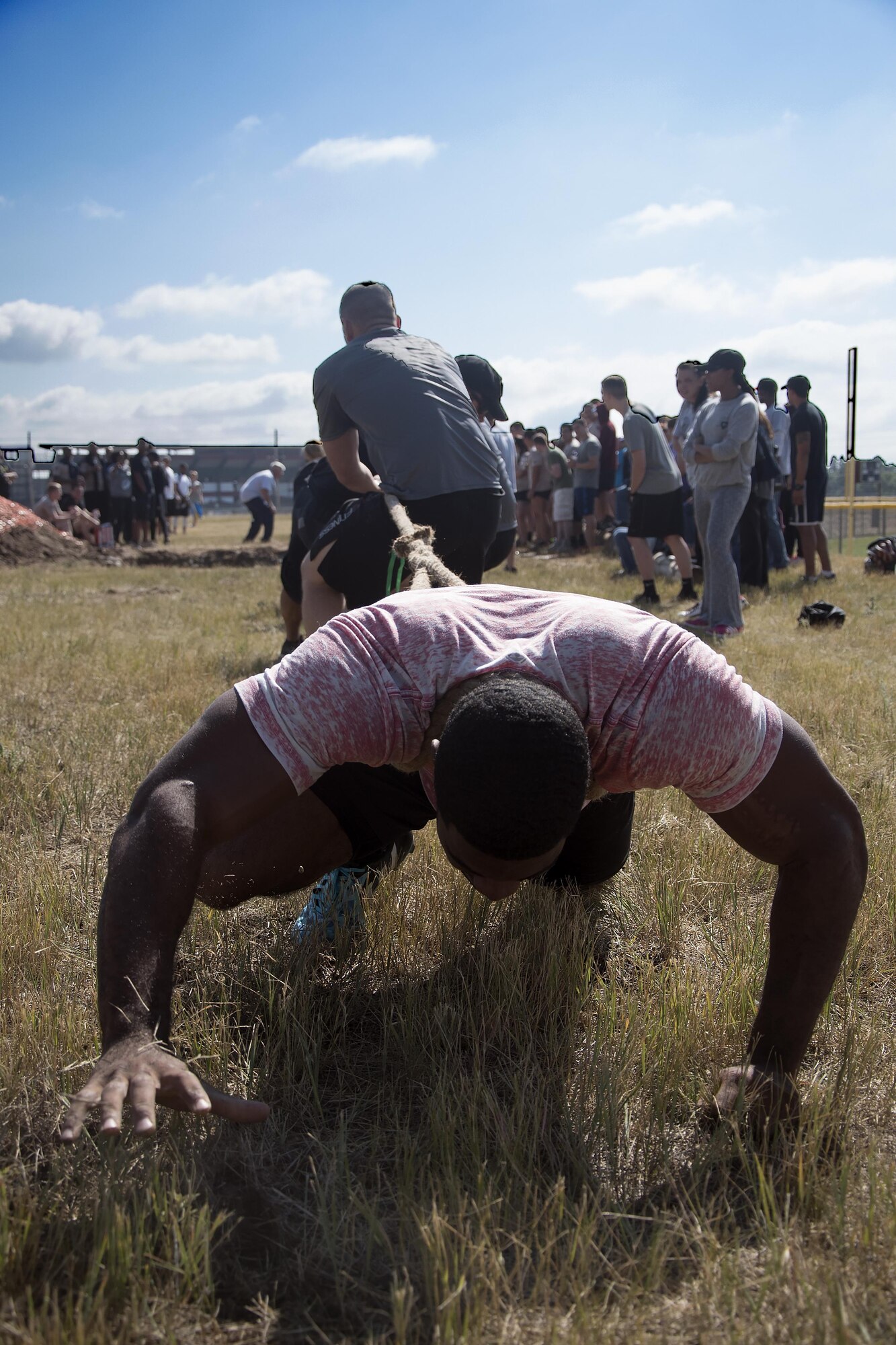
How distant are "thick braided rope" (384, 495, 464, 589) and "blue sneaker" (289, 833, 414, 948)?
2.60 ft

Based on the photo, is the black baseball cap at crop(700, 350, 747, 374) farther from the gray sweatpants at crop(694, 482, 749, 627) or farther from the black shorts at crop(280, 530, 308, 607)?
Result: the black shorts at crop(280, 530, 308, 607)

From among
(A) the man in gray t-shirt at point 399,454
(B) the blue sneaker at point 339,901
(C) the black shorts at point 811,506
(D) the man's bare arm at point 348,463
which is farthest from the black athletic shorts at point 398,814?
(C) the black shorts at point 811,506

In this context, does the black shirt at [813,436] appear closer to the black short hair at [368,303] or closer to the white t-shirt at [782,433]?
the white t-shirt at [782,433]

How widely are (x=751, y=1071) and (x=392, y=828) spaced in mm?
1147

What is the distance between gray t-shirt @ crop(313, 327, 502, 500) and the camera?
15.3ft

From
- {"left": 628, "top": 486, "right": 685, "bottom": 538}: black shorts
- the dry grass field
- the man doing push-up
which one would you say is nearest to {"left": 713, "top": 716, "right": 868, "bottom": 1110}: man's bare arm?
the man doing push-up

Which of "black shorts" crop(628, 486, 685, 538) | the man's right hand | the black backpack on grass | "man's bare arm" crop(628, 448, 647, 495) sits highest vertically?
"man's bare arm" crop(628, 448, 647, 495)

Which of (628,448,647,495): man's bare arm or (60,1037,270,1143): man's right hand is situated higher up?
(628,448,647,495): man's bare arm

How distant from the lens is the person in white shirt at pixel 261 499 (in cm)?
2302

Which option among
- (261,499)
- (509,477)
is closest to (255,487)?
(261,499)

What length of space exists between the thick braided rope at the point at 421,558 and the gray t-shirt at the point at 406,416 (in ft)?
3.45

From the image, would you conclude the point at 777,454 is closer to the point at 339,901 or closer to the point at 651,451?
the point at 651,451

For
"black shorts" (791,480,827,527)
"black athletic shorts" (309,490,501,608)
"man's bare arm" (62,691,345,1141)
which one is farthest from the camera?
"black shorts" (791,480,827,527)

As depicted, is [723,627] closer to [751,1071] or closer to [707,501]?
[707,501]
